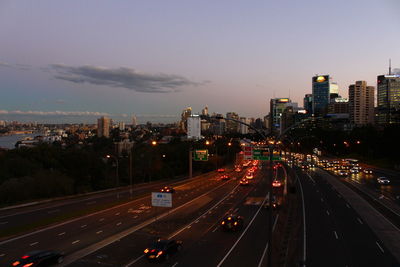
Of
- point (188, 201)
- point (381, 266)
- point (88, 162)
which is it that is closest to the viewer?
point (381, 266)

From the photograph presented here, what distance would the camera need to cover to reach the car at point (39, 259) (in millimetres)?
17703

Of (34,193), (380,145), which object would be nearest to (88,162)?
(34,193)

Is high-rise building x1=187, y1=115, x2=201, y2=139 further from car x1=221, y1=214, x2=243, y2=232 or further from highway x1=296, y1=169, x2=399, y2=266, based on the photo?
car x1=221, y1=214, x2=243, y2=232

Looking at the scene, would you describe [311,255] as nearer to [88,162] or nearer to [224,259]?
[224,259]

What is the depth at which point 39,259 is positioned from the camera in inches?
715

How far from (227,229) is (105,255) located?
1002cm

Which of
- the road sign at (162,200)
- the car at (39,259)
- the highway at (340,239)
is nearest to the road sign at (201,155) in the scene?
the highway at (340,239)

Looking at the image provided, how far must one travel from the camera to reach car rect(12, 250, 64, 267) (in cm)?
1770

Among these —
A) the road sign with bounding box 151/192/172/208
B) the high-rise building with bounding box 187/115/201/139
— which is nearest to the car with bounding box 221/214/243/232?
the road sign with bounding box 151/192/172/208

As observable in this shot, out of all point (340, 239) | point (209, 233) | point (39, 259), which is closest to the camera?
point (39, 259)

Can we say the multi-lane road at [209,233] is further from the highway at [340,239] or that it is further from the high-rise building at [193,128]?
the high-rise building at [193,128]

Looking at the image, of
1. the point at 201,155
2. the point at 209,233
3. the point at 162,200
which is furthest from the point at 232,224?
the point at 201,155

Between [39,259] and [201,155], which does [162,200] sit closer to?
[39,259]

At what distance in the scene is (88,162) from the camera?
64.2m
